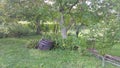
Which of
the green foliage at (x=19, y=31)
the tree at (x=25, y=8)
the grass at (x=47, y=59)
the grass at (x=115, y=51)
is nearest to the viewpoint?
the grass at (x=47, y=59)

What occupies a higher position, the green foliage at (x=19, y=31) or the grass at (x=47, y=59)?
the green foliage at (x=19, y=31)

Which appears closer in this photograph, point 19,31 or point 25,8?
A: point 25,8

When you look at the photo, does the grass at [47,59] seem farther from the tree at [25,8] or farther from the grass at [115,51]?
the tree at [25,8]

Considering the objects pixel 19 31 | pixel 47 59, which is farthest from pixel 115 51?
pixel 19 31

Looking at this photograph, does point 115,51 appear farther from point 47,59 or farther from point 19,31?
point 19,31

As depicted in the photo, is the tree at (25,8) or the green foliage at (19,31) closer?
the tree at (25,8)

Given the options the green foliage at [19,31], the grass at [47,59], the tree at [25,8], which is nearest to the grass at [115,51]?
the grass at [47,59]

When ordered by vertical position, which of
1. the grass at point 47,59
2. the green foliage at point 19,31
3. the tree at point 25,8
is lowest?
the grass at point 47,59

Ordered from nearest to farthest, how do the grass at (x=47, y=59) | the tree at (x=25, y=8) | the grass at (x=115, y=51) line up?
1. the grass at (x=47, y=59)
2. the grass at (x=115, y=51)
3. the tree at (x=25, y=8)

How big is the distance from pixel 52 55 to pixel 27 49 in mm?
1615

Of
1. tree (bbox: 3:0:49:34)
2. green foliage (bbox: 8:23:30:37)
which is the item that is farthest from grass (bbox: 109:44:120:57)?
green foliage (bbox: 8:23:30:37)

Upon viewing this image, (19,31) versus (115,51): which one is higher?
(19,31)

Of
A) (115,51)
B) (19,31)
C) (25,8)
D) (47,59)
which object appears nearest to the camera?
(47,59)

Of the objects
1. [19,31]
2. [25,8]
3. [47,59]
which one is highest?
[25,8]
